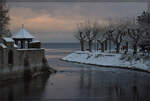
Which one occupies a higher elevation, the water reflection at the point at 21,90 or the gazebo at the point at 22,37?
the gazebo at the point at 22,37

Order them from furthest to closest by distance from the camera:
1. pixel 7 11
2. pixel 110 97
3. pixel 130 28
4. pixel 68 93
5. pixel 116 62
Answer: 1. pixel 130 28
2. pixel 116 62
3. pixel 7 11
4. pixel 68 93
5. pixel 110 97

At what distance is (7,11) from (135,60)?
21967mm

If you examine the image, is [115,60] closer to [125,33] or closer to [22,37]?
[125,33]

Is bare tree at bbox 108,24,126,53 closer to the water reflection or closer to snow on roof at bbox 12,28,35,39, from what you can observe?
snow on roof at bbox 12,28,35,39

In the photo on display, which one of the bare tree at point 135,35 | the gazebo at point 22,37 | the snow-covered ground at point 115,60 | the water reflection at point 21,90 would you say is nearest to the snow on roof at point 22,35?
the gazebo at point 22,37

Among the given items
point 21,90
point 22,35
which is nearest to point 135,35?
point 22,35

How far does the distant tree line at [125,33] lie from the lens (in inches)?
1844

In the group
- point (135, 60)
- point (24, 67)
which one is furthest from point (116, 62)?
point (24, 67)

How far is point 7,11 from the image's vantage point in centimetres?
3838

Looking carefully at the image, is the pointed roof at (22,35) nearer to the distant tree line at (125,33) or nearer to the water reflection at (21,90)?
the water reflection at (21,90)

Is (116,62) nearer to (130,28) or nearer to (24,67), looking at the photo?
(130,28)

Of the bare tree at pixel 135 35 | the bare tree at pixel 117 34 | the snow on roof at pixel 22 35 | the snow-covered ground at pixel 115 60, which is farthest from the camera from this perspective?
the bare tree at pixel 117 34

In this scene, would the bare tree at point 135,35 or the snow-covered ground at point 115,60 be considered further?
the bare tree at point 135,35

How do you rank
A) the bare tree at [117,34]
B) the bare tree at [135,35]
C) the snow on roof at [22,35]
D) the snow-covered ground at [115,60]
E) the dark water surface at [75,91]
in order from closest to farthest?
the dark water surface at [75,91]
the snow on roof at [22,35]
the snow-covered ground at [115,60]
the bare tree at [135,35]
the bare tree at [117,34]
